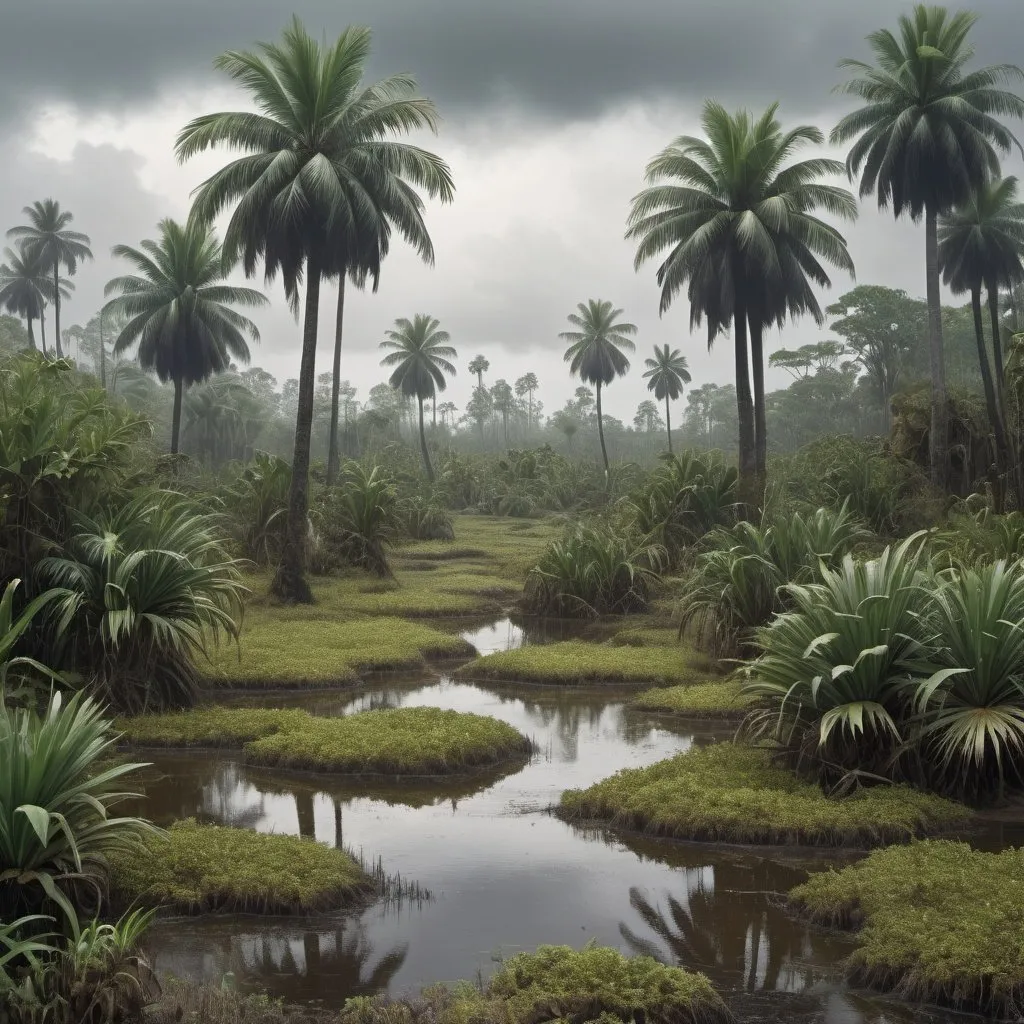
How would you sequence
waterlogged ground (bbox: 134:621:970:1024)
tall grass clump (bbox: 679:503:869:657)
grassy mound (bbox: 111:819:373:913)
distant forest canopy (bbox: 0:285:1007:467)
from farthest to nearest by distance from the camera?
distant forest canopy (bbox: 0:285:1007:467) → tall grass clump (bbox: 679:503:869:657) → grassy mound (bbox: 111:819:373:913) → waterlogged ground (bbox: 134:621:970:1024)

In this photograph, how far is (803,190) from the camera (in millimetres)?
29609

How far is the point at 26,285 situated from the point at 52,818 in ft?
235

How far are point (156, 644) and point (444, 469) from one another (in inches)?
1620

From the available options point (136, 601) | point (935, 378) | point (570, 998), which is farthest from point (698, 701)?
point (935, 378)

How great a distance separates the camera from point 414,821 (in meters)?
10.2

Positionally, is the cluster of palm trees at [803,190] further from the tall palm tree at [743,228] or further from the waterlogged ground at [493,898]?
the waterlogged ground at [493,898]

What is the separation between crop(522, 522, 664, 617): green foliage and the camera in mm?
22344

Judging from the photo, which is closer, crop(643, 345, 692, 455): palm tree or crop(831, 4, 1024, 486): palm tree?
crop(831, 4, 1024, 486): palm tree

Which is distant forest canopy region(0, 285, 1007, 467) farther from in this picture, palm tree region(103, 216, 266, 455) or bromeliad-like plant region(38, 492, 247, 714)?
bromeliad-like plant region(38, 492, 247, 714)

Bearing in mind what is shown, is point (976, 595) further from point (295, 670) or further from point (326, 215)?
point (326, 215)

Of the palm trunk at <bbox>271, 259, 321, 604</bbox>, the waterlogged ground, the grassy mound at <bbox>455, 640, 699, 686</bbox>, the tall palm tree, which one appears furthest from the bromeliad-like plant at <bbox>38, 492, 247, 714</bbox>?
the tall palm tree

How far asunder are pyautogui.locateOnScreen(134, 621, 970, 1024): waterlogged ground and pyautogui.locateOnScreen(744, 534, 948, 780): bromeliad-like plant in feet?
4.88

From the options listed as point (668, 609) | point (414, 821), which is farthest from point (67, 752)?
point (668, 609)

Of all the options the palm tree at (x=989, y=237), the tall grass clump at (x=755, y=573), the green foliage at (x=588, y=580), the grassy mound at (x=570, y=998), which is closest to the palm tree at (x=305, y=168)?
the green foliage at (x=588, y=580)
